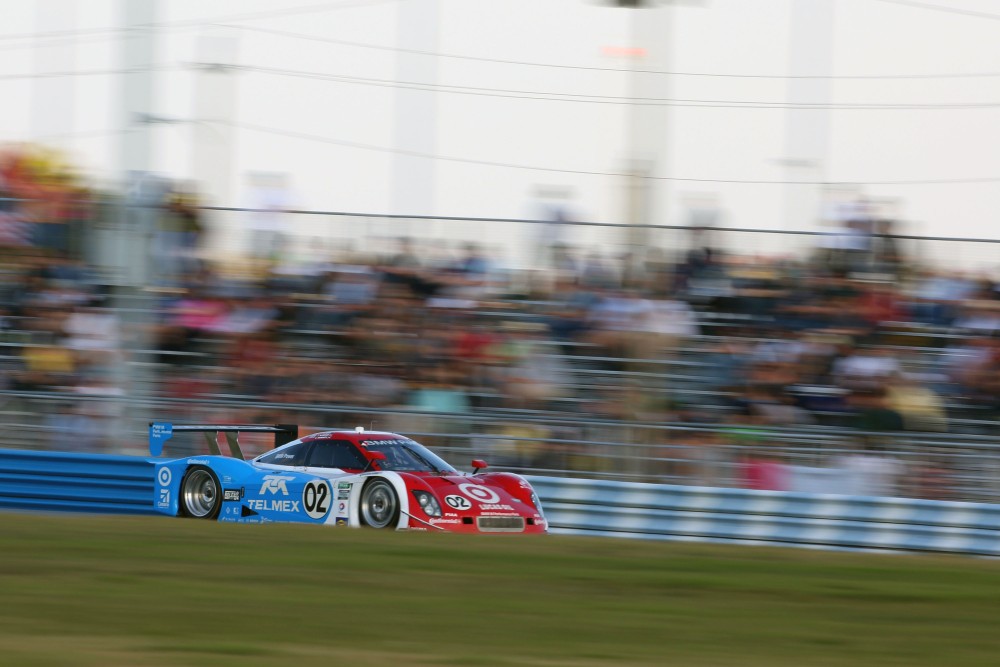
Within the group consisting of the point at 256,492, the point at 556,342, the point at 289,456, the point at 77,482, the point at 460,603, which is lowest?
the point at 77,482

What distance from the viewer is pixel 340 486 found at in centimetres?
1062

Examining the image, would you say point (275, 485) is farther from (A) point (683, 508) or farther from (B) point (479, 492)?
(A) point (683, 508)

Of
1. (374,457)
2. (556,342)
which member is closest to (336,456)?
(374,457)

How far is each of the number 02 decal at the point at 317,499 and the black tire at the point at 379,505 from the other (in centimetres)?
38

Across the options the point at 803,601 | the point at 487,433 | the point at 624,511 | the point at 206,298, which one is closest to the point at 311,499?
the point at 487,433

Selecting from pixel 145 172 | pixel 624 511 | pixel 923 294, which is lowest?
pixel 624 511

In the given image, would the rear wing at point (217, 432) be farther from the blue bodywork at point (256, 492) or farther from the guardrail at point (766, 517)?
the guardrail at point (766, 517)

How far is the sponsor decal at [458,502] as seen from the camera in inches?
403

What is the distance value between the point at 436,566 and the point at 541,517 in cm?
375

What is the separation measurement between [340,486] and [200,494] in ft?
5.34

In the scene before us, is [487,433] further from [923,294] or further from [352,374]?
[923,294]

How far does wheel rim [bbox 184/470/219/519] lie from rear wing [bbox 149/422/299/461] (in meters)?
0.38

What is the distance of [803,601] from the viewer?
247 inches

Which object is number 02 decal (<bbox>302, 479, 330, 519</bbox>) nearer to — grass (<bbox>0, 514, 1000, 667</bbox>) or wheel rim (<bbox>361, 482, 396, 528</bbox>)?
wheel rim (<bbox>361, 482, 396, 528</bbox>)
